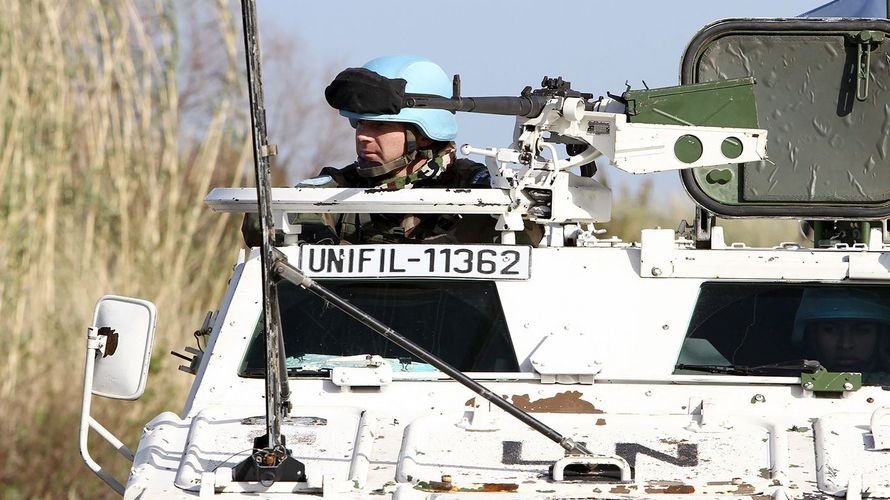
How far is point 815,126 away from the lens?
6.94m

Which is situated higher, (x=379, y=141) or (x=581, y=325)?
(x=379, y=141)

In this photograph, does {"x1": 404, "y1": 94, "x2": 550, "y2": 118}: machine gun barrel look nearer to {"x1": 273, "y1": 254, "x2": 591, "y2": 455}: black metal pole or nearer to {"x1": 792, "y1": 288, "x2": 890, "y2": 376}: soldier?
{"x1": 273, "y1": 254, "x2": 591, "y2": 455}: black metal pole

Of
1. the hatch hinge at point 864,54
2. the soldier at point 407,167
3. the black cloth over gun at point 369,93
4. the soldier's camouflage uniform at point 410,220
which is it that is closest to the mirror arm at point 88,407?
the soldier's camouflage uniform at point 410,220

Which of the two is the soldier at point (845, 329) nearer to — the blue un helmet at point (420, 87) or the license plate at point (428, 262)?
the license plate at point (428, 262)

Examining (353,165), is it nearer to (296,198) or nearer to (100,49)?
(296,198)

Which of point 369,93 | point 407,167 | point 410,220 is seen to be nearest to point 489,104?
point 369,93

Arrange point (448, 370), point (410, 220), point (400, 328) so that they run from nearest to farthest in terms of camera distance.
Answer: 1. point (448, 370)
2. point (400, 328)
3. point (410, 220)

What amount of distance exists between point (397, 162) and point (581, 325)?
1.40 metres

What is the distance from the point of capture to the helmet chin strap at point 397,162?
23.6ft

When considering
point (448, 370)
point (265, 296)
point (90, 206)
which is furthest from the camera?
point (90, 206)

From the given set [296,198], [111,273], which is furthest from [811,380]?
[111,273]

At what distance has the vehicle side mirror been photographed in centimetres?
586

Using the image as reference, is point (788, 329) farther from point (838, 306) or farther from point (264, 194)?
point (264, 194)

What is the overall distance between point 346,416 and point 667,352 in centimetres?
118
